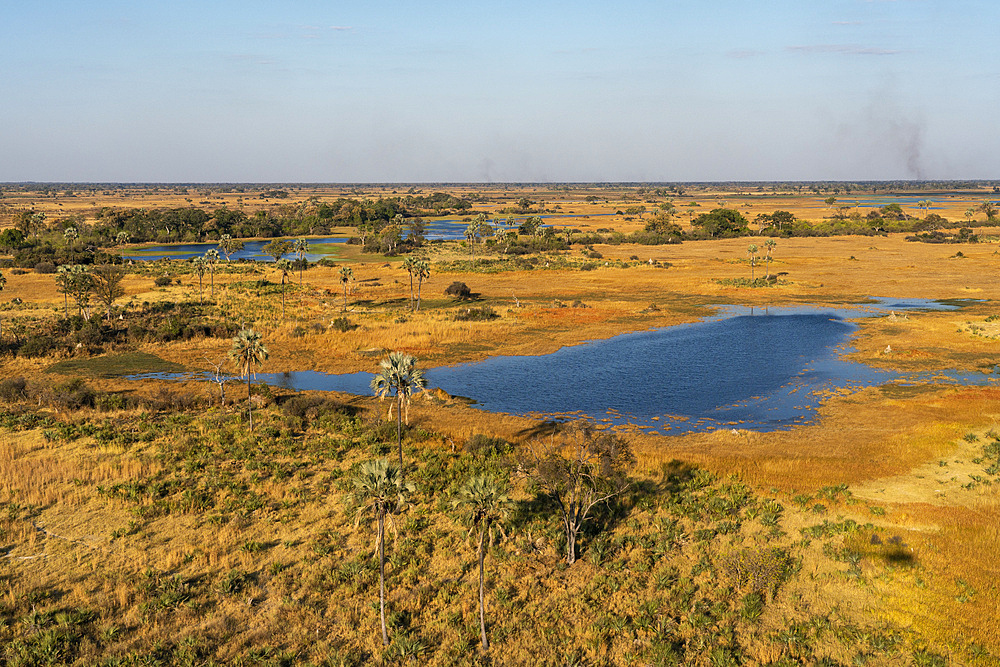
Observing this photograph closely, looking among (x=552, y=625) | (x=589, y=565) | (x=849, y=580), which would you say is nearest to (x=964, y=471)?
(x=849, y=580)

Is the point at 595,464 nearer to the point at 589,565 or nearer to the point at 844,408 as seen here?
the point at 589,565

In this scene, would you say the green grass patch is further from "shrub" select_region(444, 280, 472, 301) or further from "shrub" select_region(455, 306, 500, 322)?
"shrub" select_region(444, 280, 472, 301)

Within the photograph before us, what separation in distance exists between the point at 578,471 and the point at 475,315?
48998 millimetres

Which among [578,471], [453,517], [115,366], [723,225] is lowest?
[453,517]

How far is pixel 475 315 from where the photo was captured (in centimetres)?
8025

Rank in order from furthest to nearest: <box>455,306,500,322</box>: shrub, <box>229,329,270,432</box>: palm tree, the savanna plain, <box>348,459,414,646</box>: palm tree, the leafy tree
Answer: the leafy tree, <box>455,306,500,322</box>: shrub, <box>229,329,270,432</box>: palm tree, the savanna plain, <box>348,459,414,646</box>: palm tree

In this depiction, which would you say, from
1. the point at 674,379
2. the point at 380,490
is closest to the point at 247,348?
the point at 380,490

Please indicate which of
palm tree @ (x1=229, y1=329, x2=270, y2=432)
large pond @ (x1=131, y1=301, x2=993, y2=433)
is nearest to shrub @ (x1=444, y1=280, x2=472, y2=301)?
large pond @ (x1=131, y1=301, x2=993, y2=433)

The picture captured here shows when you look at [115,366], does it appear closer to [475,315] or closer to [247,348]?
[247,348]

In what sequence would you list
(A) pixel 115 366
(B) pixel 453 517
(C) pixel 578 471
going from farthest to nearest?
(A) pixel 115 366
(B) pixel 453 517
(C) pixel 578 471

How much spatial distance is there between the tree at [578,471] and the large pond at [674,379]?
7451mm

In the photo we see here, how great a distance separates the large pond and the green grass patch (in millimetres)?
3876

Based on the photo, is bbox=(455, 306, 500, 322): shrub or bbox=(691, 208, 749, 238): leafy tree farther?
bbox=(691, 208, 749, 238): leafy tree

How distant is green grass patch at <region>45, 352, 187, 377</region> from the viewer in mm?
58875
